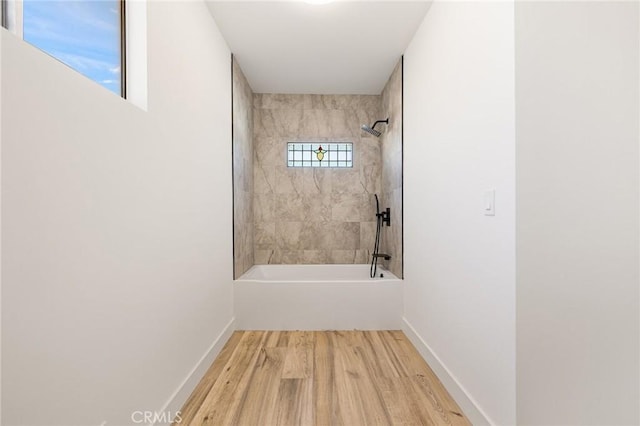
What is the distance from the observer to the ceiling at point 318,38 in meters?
2.33

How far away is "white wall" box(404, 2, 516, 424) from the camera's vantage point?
1384 mm

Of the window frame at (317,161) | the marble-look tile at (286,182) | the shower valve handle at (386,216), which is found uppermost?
the window frame at (317,161)

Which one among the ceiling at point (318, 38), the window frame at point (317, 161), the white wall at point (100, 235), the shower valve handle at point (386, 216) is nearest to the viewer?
the white wall at point (100, 235)

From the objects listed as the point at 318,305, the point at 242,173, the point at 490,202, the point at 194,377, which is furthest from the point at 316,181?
the point at 490,202

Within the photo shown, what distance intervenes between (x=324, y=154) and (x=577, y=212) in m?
3.09

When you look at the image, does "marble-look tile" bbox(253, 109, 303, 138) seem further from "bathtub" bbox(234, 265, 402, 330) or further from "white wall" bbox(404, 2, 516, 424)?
"bathtub" bbox(234, 265, 402, 330)

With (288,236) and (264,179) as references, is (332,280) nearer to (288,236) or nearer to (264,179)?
(288,236)

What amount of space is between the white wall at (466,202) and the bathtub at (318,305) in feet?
1.31

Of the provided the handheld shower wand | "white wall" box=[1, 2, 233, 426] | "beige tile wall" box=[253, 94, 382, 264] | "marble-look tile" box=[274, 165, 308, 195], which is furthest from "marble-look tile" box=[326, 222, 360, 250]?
"white wall" box=[1, 2, 233, 426]

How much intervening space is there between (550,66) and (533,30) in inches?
6.1

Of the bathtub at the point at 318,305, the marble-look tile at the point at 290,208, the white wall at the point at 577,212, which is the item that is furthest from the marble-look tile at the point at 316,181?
the white wall at the point at 577,212

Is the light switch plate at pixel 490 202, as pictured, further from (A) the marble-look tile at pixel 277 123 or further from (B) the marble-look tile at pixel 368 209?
(A) the marble-look tile at pixel 277 123

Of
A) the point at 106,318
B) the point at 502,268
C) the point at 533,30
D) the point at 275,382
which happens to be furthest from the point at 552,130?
the point at 275,382

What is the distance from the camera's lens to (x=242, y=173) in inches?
135
